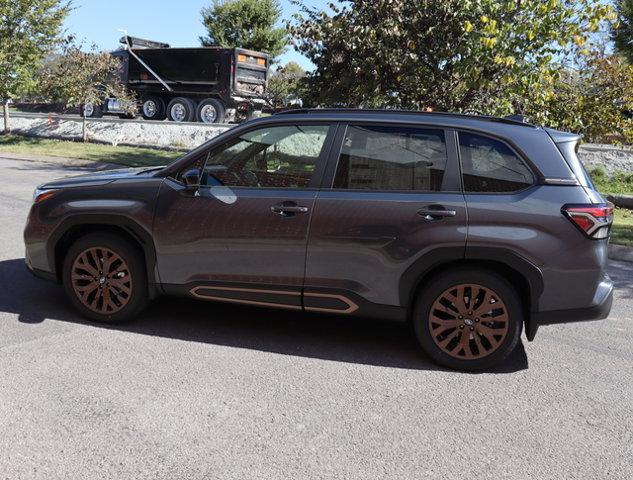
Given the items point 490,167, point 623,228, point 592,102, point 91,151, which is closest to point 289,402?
point 490,167

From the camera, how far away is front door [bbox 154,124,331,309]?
4445 mm

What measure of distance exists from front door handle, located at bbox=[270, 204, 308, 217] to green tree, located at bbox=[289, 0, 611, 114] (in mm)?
6434

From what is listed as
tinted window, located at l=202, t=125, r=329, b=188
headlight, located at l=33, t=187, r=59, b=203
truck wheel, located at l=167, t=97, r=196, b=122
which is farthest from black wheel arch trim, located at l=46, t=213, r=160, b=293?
truck wheel, located at l=167, t=97, r=196, b=122

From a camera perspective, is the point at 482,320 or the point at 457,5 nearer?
the point at 482,320

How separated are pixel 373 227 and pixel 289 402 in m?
1.35

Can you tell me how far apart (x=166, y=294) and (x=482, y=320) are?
2.44 m

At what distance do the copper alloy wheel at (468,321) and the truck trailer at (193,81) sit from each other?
63.4 ft

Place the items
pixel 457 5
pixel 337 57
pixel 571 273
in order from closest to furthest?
pixel 571 273, pixel 457 5, pixel 337 57

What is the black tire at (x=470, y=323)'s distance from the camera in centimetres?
418

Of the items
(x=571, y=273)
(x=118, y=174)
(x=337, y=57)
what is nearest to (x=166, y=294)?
(x=118, y=174)

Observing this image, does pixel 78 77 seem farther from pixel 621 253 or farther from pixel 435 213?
pixel 435 213

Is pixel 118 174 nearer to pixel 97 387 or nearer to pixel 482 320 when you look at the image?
pixel 97 387

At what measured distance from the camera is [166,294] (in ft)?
15.9

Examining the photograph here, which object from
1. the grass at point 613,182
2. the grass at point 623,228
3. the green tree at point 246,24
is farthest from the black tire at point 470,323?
the green tree at point 246,24
